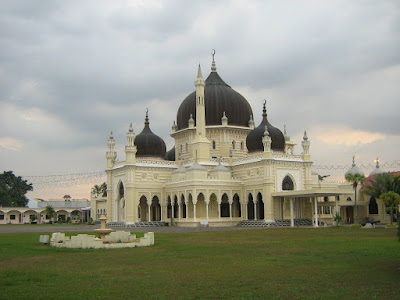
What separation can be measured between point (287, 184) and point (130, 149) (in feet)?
64.7

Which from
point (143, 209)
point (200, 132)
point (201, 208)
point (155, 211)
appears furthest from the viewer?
point (155, 211)

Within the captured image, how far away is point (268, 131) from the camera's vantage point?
2338 inches

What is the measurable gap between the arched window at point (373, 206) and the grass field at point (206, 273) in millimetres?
39981

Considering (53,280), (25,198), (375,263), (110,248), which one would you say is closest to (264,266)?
(375,263)

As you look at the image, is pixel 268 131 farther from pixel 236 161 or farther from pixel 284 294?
pixel 284 294

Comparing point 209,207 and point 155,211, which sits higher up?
point 209,207

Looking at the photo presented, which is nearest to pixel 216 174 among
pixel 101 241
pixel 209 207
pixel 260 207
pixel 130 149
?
pixel 209 207

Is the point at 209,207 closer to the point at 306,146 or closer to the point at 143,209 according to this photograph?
the point at 143,209

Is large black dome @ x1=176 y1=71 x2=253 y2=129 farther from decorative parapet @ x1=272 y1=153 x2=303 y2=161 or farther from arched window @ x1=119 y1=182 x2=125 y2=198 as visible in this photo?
arched window @ x1=119 y1=182 x2=125 y2=198

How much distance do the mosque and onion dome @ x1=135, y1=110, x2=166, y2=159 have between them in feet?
0.43

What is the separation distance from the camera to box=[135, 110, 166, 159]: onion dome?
65.1 m

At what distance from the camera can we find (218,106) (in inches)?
2667

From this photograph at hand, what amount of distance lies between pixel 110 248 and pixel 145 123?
4642cm

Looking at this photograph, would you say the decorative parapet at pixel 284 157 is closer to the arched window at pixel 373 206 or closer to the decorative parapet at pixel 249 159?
the decorative parapet at pixel 249 159
